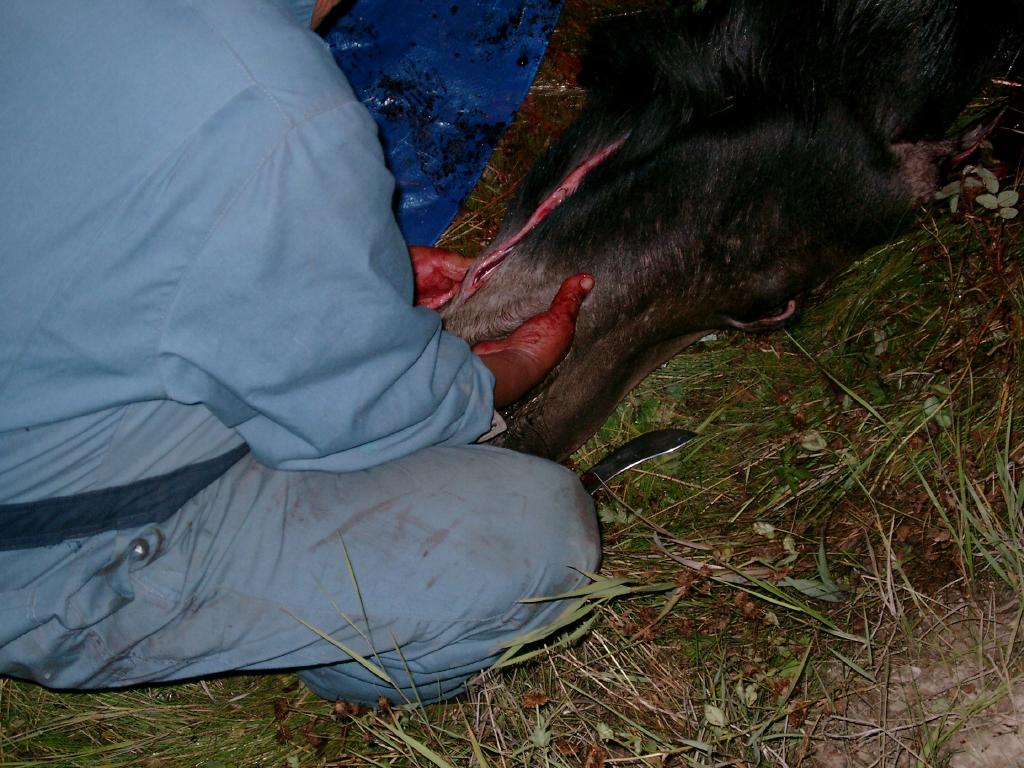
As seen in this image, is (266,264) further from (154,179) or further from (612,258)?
(612,258)

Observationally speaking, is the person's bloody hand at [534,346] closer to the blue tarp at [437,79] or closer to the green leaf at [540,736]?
the green leaf at [540,736]

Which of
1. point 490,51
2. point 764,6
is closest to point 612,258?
point 764,6

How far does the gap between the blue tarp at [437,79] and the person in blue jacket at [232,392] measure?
1087 mm

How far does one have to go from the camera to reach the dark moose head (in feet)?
7.91

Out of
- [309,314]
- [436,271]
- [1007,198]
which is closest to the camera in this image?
[309,314]

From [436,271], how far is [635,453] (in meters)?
0.88

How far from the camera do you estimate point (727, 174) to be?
2455 mm

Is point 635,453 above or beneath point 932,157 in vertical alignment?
beneath

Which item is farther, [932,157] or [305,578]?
[932,157]

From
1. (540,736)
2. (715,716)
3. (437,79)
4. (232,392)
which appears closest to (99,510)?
(232,392)

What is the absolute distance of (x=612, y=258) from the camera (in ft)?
8.27

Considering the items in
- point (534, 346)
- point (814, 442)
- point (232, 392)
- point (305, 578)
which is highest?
point (232, 392)

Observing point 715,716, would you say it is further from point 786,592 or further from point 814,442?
point 814,442

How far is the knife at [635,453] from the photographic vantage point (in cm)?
270
